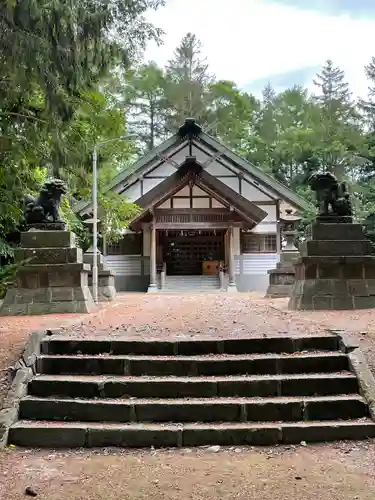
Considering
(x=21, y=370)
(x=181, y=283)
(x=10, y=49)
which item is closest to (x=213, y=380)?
(x=21, y=370)

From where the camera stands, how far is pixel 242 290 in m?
23.4

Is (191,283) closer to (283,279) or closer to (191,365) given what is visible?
(283,279)

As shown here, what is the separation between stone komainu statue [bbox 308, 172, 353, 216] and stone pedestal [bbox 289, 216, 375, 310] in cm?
34

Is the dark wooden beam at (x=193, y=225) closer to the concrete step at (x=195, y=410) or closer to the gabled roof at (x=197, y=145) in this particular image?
the gabled roof at (x=197, y=145)

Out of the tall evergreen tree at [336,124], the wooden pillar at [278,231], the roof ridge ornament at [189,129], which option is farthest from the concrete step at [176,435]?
the tall evergreen tree at [336,124]

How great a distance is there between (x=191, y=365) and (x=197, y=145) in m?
20.3

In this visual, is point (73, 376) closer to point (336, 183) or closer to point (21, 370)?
point (21, 370)

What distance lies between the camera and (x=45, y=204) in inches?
413

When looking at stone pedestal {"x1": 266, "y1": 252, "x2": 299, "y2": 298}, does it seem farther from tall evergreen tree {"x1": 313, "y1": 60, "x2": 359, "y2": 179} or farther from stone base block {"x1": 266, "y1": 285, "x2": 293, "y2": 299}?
tall evergreen tree {"x1": 313, "y1": 60, "x2": 359, "y2": 179}

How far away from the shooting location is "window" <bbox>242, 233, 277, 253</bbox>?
78.8 feet

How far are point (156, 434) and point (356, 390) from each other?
221cm

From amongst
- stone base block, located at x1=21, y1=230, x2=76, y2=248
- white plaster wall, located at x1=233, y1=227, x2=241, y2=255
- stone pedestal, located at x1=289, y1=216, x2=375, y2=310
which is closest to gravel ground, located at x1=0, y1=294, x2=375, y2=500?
stone pedestal, located at x1=289, y1=216, x2=375, y2=310

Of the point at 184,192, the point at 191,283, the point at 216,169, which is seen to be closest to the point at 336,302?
the point at 191,283

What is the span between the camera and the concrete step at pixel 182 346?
5828 millimetres
